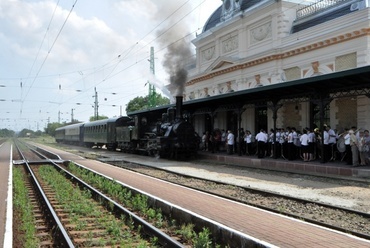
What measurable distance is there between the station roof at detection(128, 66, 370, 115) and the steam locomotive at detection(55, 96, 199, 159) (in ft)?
7.87

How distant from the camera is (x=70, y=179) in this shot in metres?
14.3

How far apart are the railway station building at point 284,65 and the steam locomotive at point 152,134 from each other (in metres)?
2.13

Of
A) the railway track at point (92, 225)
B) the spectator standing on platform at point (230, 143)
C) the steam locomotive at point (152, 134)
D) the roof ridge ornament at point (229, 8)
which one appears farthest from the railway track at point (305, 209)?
the roof ridge ornament at point (229, 8)

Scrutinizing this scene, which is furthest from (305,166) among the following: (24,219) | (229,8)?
(229,8)

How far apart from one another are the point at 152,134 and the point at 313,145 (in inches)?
433

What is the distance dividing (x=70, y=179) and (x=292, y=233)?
10.3m

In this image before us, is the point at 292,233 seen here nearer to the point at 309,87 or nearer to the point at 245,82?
the point at 309,87

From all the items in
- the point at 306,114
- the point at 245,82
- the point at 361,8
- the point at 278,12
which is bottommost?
the point at 306,114

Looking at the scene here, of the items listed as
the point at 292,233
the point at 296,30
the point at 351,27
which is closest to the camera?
the point at 292,233

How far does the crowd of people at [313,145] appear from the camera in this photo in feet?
48.3

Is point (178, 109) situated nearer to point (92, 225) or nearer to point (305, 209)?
point (305, 209)

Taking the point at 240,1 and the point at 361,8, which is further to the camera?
the point at 240,1

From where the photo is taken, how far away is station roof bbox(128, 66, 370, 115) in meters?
14.0

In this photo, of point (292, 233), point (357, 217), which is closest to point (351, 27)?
point (357, 217)
